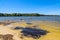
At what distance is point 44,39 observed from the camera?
46.8 ft

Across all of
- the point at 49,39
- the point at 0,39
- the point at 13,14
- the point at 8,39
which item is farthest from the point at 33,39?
the point at 13,14

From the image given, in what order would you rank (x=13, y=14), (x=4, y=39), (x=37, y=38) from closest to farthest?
(x=4, y=39) → (x=37, y=38) → (x=13, y=14)

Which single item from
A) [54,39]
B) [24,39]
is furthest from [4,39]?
[54,39]

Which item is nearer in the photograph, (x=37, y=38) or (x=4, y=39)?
(x=4, y=39)

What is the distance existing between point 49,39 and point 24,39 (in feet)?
10.4

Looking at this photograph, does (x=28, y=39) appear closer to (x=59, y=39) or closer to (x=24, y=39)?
(x=24, y=39)

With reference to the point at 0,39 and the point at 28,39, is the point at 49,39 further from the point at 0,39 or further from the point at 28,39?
the point at 0,39

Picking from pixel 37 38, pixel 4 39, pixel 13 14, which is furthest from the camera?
pixel 13 14

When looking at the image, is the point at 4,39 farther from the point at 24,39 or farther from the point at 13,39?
the point at 24,39

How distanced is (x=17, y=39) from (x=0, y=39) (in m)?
2.10

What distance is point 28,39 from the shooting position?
1452 cm

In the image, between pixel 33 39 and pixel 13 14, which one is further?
pixel 13 14

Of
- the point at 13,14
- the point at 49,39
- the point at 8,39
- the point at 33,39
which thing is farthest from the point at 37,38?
the point at 13,14

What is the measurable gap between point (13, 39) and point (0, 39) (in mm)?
1617
